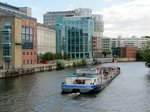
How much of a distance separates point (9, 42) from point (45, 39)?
68.5m

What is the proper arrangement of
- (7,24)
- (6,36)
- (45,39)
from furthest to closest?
(45,39), (7,24), (6,36)

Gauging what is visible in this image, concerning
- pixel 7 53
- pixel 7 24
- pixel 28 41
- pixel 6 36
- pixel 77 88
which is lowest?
pixel 77 88

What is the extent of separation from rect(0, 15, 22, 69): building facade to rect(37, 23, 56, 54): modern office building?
5806 cm

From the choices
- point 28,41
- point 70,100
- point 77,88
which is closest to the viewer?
point 70,100

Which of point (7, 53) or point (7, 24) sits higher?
point (7, 24)

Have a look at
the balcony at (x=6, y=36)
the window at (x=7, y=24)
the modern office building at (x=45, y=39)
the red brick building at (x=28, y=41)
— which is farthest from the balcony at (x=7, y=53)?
the modern office building at (x=45, y=39)

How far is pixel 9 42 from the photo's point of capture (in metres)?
94.3

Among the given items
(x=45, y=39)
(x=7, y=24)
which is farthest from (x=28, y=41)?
(x=45, y=39)

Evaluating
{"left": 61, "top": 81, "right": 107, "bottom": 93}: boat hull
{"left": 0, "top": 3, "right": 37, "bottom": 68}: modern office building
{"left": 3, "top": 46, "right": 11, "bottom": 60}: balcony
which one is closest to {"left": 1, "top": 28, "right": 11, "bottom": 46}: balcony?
{"left": 3, "top": 46, "right": 11, "bottom": 60}: balcony

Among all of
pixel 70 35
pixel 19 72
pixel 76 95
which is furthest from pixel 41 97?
pixel 70 35

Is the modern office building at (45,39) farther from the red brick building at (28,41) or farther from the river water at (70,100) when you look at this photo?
the river water at (70,100)

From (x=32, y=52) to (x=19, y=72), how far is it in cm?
2323

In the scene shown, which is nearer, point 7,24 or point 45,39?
Result: point 7,24

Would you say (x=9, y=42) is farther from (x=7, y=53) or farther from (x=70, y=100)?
(x=70, y=100)
